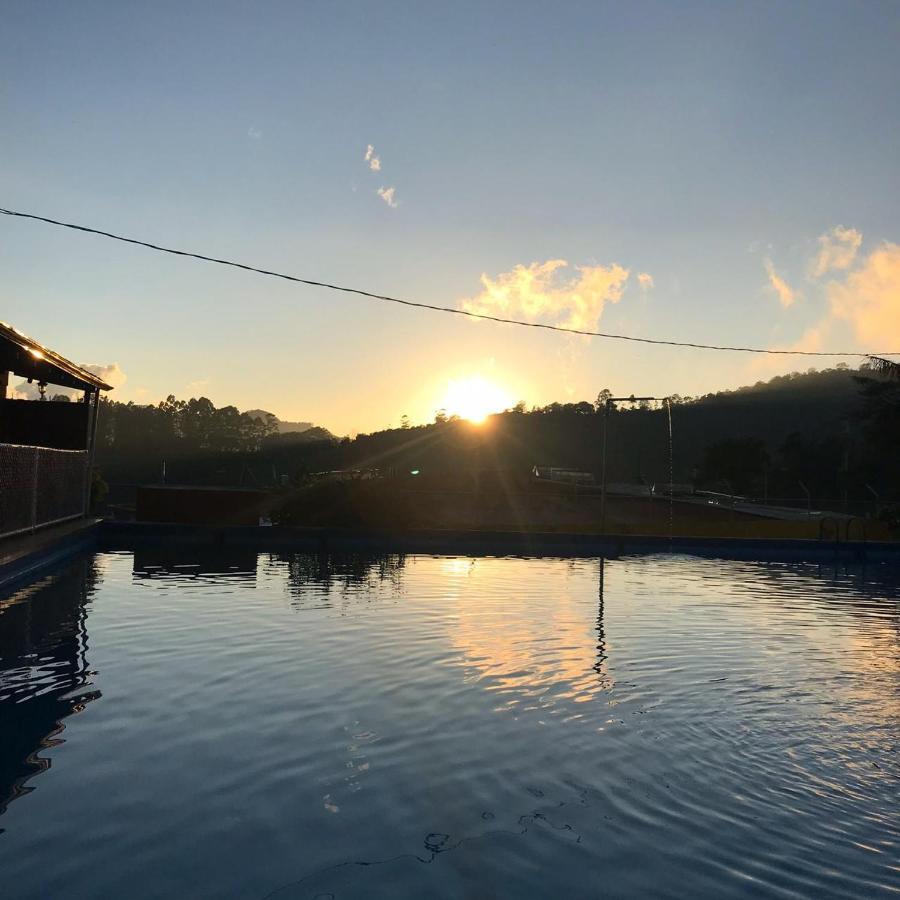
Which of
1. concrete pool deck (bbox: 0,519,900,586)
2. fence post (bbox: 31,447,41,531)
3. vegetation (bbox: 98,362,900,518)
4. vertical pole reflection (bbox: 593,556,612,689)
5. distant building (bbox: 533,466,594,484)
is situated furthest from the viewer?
vegetation (bbox: 98,362,900,518)

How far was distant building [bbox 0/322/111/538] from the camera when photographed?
17109mm

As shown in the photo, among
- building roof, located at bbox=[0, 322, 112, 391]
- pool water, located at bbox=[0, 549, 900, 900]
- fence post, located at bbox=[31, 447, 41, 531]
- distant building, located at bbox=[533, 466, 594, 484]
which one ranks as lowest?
pool water, located at bbox=[0, 549, 900, 900]

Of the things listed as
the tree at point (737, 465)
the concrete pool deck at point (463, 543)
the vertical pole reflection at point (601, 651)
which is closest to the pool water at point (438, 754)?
the vertical pole reflection at point (601, 651)

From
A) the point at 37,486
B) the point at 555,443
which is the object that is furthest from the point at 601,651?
the point at 555,443

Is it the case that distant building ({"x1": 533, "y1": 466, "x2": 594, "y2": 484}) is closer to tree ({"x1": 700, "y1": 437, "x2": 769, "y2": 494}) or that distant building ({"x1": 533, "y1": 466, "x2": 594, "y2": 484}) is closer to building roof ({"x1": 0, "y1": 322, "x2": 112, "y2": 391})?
tree ({"x1": 700, "y1": 437, "x2": 769, "y2": 494})

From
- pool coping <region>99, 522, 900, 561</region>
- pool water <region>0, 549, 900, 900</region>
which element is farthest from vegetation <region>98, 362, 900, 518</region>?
pool water <region>0, 549, 900, 900</region>

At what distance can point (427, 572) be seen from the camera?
2086cm

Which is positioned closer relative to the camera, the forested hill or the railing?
the railing

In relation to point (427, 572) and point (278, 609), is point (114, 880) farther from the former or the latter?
point (427, 572)

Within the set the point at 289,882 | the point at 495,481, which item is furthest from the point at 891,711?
the point at 495,481

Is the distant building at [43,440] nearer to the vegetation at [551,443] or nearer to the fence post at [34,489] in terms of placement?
the fence post at [34,489]

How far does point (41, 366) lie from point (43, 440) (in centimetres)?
243

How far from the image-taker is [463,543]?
27.8 metres

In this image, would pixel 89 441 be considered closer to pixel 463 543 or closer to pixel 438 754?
pixel 463 543
